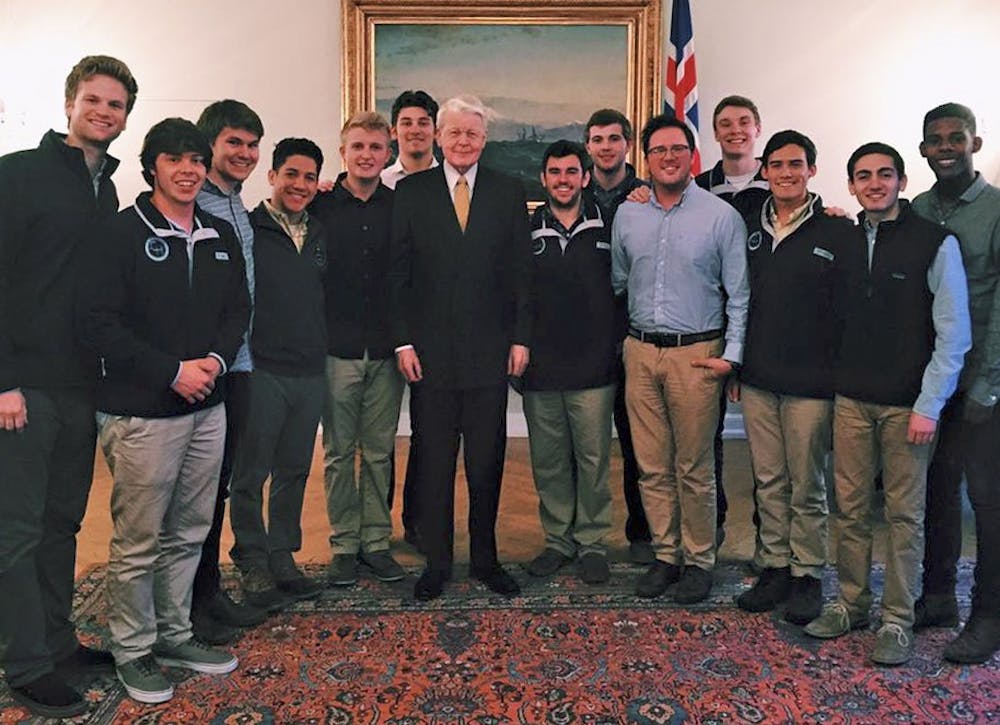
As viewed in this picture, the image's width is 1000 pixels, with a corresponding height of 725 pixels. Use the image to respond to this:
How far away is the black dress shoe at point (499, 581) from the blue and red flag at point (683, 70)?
324 cm

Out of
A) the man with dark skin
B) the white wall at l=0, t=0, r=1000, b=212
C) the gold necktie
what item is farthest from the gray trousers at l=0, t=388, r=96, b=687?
the white wall at l=0, t=0, r=1000, b=212

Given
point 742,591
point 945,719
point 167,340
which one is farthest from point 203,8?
point 945,719

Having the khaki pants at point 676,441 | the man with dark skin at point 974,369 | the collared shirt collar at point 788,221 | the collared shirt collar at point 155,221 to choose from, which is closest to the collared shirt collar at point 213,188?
the collared shirt collar at point 155,221

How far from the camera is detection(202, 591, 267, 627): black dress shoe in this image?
286cm

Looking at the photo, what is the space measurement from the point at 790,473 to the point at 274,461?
6.03 ft

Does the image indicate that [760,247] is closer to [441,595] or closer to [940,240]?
[940,240]

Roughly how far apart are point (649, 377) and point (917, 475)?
929mm

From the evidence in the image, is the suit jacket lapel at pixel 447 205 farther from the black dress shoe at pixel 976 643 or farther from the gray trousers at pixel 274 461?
the black dress shoe at pixel 976 643

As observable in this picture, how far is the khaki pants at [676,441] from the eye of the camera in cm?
303

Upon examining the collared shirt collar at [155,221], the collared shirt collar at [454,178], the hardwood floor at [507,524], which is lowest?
the hardwood floor at [507,524]

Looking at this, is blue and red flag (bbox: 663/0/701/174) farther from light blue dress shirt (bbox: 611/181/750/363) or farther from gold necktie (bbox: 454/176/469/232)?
gold necktie (bbox: 454/176/469/232)

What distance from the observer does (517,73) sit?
570 centimetres

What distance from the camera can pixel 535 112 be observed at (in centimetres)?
571

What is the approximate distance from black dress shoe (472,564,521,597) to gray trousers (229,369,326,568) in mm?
702
